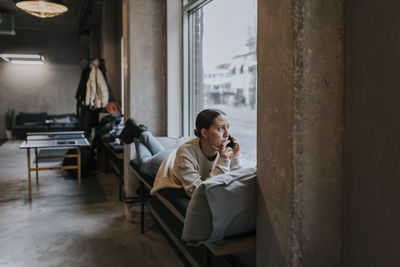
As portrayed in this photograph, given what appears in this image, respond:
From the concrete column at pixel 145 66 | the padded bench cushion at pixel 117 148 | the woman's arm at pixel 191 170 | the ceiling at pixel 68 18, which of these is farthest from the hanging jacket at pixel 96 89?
the woman's arm at pixel 191 170

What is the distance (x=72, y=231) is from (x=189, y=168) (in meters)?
1.83

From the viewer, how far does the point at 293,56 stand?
4.72ft

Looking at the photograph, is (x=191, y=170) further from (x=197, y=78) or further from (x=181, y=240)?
(x=197, y=78)

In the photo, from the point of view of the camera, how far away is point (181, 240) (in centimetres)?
293

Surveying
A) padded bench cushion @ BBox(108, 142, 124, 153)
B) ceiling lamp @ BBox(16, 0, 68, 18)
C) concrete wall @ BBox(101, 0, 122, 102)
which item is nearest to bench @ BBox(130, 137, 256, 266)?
padded bench cushion @ BBox(108, 142, 124, 153)

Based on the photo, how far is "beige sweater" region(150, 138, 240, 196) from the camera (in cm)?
235

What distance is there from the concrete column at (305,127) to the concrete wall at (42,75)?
12.5 metres

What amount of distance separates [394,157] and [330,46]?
0.51m

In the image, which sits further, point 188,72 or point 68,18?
point 68,18

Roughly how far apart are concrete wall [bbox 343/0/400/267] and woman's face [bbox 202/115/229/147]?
3.22 feet

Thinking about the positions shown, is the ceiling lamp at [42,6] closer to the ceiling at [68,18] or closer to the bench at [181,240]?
the ceiling at [68,18]

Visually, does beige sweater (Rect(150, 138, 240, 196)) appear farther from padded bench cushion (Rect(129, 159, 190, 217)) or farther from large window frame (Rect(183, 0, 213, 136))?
large window frame (Rect(183, 0, 213, 136))

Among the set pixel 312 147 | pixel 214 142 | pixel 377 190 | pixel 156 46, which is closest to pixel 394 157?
pixel 377 190

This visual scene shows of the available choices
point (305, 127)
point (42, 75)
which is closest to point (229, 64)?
point (305, 127)
